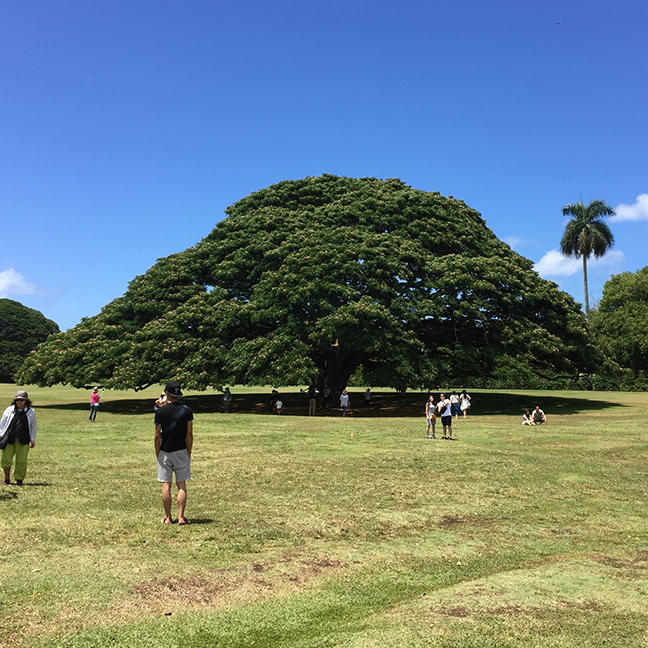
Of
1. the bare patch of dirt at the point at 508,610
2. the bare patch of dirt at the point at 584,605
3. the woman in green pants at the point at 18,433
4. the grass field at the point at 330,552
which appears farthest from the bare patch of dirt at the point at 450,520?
the woman in green pants at the point at 18,433

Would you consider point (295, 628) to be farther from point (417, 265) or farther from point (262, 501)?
point (417, 265)

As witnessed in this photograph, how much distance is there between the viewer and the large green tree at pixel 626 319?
62.4 m

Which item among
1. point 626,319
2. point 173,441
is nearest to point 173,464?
point 173,441

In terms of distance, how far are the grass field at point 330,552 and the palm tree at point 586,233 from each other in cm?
6176

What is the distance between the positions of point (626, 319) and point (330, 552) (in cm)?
6591

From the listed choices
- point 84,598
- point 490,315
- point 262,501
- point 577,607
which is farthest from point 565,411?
point 84,598

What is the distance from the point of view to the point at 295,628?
18.1 ft

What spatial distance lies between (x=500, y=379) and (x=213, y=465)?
60945 millimetres

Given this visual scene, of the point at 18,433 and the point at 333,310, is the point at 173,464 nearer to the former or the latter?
the point at 18,433

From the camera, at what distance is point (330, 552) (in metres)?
7.91

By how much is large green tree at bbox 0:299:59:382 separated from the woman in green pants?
86657 mm

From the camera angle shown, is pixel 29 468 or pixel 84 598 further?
pixel 29 468

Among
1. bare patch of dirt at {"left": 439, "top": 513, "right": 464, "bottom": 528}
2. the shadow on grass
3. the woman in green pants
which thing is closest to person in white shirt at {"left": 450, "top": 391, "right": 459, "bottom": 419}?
the shadow on grass

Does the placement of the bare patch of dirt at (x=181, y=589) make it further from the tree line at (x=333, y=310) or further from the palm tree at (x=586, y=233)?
the palm tree at (x=586, y=233)
